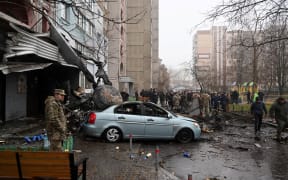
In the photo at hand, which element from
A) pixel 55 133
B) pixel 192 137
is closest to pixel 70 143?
pixel 55 133

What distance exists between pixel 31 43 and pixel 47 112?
16.9ft

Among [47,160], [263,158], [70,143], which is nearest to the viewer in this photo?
[47,160]

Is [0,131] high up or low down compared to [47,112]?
down

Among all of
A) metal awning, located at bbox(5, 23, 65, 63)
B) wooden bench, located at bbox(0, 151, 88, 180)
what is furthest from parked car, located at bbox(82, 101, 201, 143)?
wooden bench, located at bbox(0, 151, 88, 180)

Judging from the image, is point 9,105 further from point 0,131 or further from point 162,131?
point 162,131

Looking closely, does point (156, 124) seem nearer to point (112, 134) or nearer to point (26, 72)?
point (112, 134)

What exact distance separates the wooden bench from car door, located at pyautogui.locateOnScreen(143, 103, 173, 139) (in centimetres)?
645

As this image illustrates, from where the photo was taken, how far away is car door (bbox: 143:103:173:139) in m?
11.2

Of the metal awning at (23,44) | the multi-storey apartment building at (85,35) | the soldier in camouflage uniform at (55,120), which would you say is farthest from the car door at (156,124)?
the multi-storey apartment building at (85,35)

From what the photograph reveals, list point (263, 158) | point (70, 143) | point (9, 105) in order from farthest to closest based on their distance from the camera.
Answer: point (9, 105) → point (263, 158) → point (70, 143)

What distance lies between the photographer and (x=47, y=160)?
4.80 metres

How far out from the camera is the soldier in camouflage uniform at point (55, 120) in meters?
6.59

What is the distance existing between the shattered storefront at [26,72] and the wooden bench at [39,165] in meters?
4.68

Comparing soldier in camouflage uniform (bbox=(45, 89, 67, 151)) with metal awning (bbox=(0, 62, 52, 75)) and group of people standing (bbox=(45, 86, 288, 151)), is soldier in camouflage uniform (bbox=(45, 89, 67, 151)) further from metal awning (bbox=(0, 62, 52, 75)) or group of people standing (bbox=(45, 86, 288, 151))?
metal awning (bbox=(0, 62, 52, 75))
